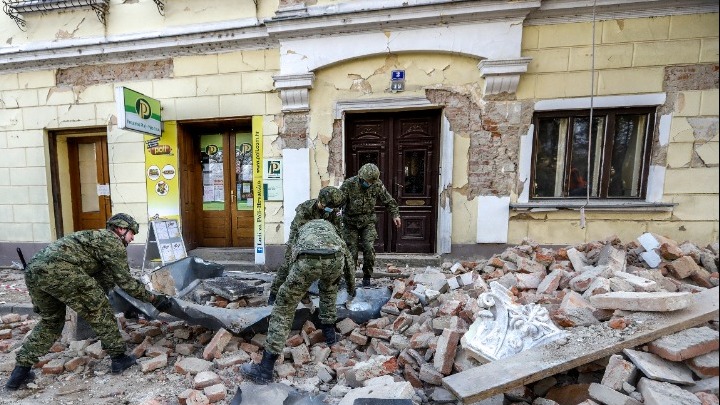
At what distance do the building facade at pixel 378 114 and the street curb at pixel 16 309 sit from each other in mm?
1747

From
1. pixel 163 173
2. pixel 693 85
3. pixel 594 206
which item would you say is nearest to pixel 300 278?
pixel 163 173

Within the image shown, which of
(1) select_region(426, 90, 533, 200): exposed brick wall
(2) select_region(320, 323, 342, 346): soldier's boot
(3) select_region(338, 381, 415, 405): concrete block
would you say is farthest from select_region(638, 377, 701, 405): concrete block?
(1) select_region(426, 90, 533, 200): exposed brick wall

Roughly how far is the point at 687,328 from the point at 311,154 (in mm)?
4553

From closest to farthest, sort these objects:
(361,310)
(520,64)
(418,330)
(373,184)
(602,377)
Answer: (602,377) < (418,330) < (361,310) < (373,184) < (520,64)

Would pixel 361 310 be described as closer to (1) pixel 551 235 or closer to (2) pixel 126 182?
(1) pixel 551 235

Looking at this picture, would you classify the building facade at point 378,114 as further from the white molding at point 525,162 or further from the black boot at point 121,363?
the black boot at point 121,363

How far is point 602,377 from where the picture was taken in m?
2.00

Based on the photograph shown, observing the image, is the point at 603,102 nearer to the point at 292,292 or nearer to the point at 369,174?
the point at 369,174

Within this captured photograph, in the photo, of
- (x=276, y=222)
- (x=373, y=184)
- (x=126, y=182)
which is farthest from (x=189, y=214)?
(x=373, y=184)

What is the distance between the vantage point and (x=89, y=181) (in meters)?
6.15

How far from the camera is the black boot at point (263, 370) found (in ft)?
7.97

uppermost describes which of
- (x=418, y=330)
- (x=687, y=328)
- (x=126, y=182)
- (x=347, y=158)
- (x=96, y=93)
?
(x=96, y=93)

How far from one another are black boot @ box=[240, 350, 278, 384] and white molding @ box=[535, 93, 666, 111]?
4721 millimetres

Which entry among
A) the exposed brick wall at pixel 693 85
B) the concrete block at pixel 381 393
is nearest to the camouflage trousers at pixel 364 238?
the concrete block at pixel 381 393
